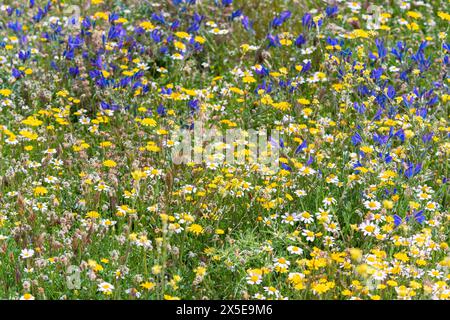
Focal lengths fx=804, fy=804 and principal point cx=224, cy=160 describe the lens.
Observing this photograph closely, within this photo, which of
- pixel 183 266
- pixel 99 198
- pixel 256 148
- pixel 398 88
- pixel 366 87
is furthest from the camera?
pixel 398 88

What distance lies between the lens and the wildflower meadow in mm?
3977

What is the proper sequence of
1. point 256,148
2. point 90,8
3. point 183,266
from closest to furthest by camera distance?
1. point 183,266
2. point 256,148
3. point 90,8

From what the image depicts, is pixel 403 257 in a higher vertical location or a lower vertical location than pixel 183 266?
higher

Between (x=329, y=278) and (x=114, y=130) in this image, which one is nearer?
(x=329, y=278)

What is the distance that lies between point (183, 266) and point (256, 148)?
3.95 ft

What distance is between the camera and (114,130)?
5.45m

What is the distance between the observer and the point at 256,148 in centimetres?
513

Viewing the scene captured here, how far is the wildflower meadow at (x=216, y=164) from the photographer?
3.98 metres

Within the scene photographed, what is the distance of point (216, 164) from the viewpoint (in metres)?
4.75

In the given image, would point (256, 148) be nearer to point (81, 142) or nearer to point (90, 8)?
point (81, 142)

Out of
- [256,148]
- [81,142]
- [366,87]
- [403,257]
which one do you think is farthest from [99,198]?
[366,87]

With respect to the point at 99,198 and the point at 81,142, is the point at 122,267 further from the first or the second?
the point at 81,142
